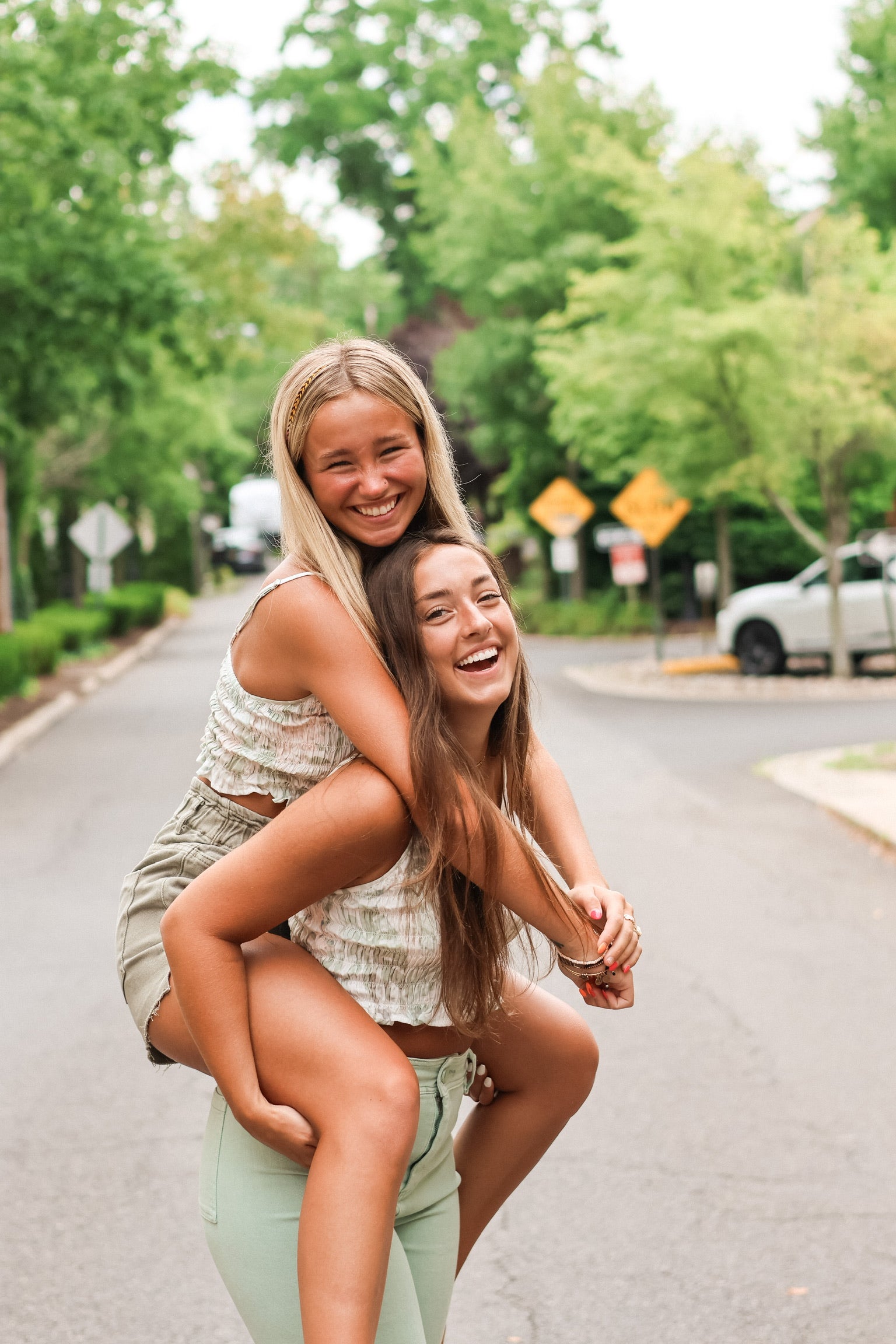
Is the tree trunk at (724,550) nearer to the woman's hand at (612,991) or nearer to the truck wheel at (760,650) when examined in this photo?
the truck wheel at (760,650)

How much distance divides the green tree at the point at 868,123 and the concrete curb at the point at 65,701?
60.9 ft

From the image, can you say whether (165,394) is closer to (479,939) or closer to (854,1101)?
(854,1101)

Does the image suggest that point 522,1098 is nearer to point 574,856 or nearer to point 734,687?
point 574,856

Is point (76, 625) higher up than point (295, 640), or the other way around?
point (295, 640)

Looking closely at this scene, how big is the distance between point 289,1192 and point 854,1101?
10.7 ft

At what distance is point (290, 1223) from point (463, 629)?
80cm

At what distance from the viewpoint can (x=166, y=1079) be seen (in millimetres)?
5445

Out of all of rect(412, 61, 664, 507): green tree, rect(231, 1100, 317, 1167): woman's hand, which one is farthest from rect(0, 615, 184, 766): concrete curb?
rect(231, 1100, 317, 1167): woman's hand

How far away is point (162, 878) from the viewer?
7.40 feet

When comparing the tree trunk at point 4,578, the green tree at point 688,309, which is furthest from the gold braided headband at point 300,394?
the tree trunk at point 4,578

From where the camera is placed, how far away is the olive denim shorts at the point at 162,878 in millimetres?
2217

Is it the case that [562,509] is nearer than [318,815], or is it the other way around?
[318,815]

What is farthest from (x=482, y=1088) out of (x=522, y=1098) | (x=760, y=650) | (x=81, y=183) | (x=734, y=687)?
(x=760, y=650)

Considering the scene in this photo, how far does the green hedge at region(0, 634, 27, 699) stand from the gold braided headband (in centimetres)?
1739
